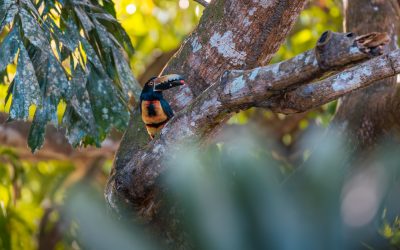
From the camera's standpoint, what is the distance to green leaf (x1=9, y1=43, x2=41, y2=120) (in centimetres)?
334

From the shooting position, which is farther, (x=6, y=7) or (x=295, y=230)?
(x=295, y=230)

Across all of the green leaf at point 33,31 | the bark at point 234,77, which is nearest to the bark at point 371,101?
the bark at point 234,77

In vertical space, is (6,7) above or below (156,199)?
above

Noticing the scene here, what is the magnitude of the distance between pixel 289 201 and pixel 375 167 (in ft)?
1.70

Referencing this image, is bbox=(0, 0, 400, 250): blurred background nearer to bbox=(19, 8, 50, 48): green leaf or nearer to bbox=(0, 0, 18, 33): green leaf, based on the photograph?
bbox=(19, 8, 50, 48): green leaf

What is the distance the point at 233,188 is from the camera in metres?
4.15

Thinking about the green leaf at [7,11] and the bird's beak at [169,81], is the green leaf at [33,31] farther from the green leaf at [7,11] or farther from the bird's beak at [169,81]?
the bird's beak at [169,81]

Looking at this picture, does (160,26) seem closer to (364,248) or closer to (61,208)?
(61,208)

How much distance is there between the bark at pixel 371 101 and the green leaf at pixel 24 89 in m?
1.93

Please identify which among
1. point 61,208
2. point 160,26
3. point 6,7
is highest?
point 6,7

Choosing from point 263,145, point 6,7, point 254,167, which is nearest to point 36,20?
point 6,7

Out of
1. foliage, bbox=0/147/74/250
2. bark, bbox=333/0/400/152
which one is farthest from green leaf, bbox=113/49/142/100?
foliage, bbox=0/147/74/250

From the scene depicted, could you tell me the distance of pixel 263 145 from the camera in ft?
19.5

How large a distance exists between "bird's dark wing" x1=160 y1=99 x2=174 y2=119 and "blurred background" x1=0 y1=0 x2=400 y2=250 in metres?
0.24
